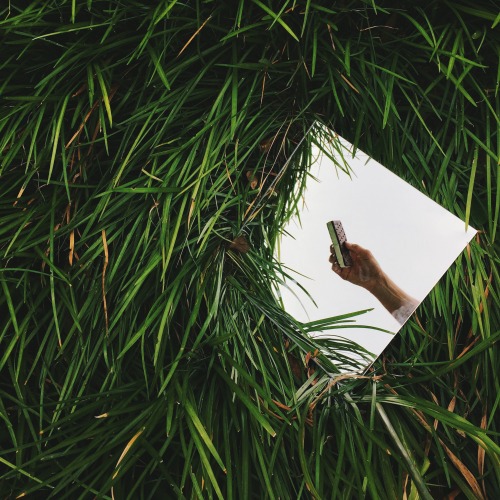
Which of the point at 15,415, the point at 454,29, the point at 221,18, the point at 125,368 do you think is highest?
the point at 454,29

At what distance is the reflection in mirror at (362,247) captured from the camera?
2.27ft

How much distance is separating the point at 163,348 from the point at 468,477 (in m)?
0.36

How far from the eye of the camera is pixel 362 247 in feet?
2.36

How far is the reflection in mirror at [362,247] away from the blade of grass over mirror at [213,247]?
0.02 meters

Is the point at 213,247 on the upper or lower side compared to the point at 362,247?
lower

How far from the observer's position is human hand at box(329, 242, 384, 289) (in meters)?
0.72

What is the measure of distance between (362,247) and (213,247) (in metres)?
0.18

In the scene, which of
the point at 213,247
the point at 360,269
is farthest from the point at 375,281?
the point at 213,247

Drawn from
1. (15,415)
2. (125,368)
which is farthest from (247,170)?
(15,415)

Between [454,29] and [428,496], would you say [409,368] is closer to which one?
[428,496]

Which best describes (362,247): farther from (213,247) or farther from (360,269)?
(213,247)

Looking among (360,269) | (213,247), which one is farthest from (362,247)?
(213,247)

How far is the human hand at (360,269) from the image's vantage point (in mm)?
718

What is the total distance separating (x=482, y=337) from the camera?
2.26 ft
